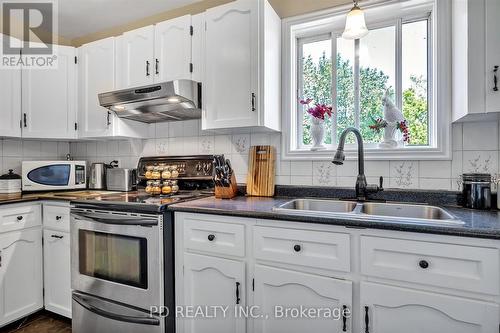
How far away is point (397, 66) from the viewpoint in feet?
6.09

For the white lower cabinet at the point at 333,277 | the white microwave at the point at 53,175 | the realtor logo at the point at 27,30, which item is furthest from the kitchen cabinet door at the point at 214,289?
the realtor logo at the point at 27,30

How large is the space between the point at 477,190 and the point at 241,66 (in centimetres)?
150

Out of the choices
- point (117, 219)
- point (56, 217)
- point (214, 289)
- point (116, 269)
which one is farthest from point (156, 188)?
point (214, 289)

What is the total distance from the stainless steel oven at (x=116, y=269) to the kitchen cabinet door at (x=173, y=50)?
109cm

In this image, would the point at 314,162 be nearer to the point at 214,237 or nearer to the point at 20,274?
the point at 214,237

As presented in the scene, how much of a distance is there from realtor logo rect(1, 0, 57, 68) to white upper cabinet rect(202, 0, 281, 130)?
1.54 m

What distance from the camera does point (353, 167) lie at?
1.84 m

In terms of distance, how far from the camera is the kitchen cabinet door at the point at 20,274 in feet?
6.36

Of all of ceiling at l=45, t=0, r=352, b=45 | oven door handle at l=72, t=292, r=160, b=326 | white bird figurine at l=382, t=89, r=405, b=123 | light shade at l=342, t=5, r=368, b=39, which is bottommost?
oven door handle at l=72, t=292, r=160, b=326

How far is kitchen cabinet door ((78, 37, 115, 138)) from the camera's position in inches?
91.4

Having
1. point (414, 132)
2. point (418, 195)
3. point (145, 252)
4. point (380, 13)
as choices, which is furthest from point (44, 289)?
point (380, 13)

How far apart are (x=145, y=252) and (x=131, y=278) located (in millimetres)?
198

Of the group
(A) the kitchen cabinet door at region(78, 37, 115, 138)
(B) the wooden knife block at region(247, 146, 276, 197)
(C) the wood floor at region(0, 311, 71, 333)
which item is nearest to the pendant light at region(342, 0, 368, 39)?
(B) the wooden knife block at region(247, 146, 276, 197)

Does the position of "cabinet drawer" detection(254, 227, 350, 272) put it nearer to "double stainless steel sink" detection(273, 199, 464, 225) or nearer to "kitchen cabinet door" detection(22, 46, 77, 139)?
"double stainless steel sink" detection(273, 199, 464, 225)
